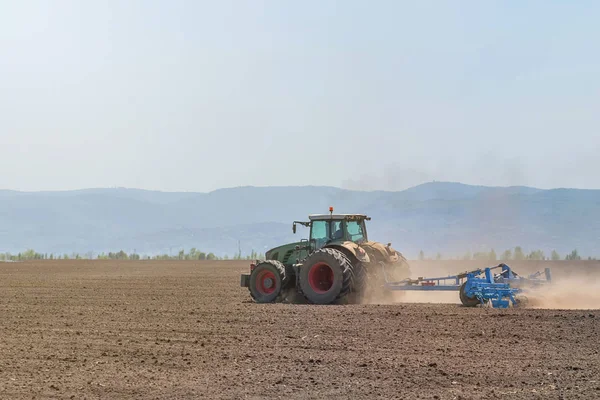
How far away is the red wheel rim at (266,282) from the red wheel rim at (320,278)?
1287 mm

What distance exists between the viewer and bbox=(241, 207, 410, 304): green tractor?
20.2 m

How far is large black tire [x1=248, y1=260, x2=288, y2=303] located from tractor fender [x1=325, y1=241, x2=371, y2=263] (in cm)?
150

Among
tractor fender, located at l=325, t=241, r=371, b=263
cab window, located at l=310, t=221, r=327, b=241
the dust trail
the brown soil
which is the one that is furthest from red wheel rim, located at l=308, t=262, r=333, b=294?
the dust trail

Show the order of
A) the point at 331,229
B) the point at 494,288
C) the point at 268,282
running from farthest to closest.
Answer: the point at 331,229, the point at 268,282, the point at 494,288

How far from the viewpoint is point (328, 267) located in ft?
67.9

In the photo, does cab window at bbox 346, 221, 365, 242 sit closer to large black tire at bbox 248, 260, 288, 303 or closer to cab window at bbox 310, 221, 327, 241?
cab window at bbox 310, 221, 327, 241

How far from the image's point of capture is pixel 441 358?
1224 cm

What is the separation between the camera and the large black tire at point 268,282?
21.4m

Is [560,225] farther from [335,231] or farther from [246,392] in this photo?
[246,392]

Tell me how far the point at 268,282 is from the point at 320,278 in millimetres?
1543

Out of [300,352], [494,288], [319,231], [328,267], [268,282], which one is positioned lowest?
[300,352]

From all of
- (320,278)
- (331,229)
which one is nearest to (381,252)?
(331,229)

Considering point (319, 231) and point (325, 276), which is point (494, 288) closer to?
point (325, 276)

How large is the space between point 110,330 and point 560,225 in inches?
5671
